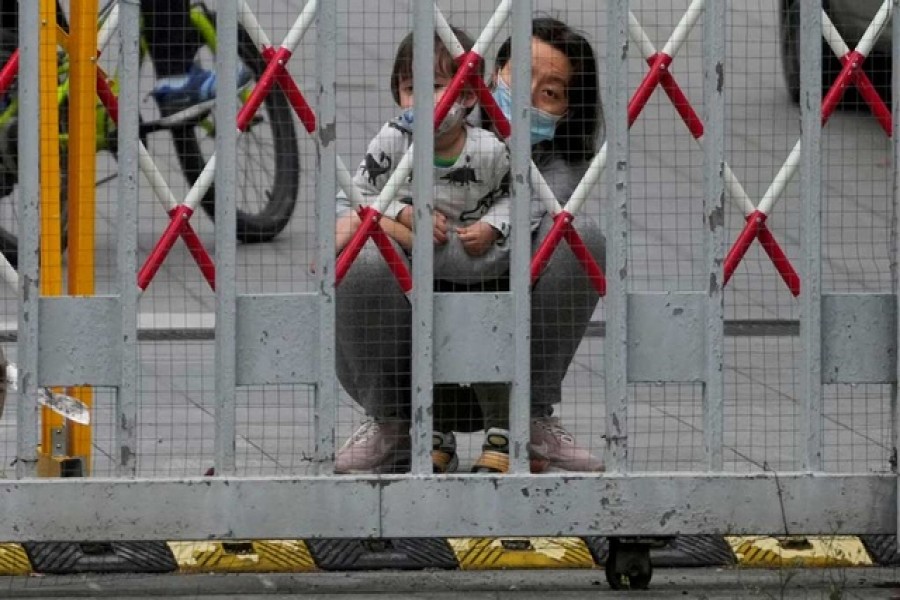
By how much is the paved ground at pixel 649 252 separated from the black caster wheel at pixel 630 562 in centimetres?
31

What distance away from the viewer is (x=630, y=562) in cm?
486

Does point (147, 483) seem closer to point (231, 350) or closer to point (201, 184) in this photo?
point (231, 350)

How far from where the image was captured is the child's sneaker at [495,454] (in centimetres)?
511

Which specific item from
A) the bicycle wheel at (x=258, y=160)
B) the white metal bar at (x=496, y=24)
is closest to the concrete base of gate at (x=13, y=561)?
the bicycle wheel at (x=258, y=160)

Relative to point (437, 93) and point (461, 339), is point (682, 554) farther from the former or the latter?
point (437, 93)

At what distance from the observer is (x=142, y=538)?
462 cm

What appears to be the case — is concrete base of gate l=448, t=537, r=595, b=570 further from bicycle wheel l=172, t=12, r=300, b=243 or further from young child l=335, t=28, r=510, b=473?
bicycle wheel l=172, t=12, r=300, b=243

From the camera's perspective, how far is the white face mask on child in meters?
4.76

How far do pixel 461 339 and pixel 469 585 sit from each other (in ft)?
2.29

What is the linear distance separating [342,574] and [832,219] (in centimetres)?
158

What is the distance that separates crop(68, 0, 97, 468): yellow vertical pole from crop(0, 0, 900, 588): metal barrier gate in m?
0.12

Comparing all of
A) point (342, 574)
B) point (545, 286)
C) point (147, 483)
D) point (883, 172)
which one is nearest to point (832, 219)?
point (883, 172)

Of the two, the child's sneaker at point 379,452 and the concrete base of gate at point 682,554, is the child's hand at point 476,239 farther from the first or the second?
the concrete base of gate at point 682,554

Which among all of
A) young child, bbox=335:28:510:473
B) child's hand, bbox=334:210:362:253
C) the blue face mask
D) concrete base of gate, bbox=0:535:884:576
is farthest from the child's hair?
concrete base of gate, bbox=0:535:884:576
